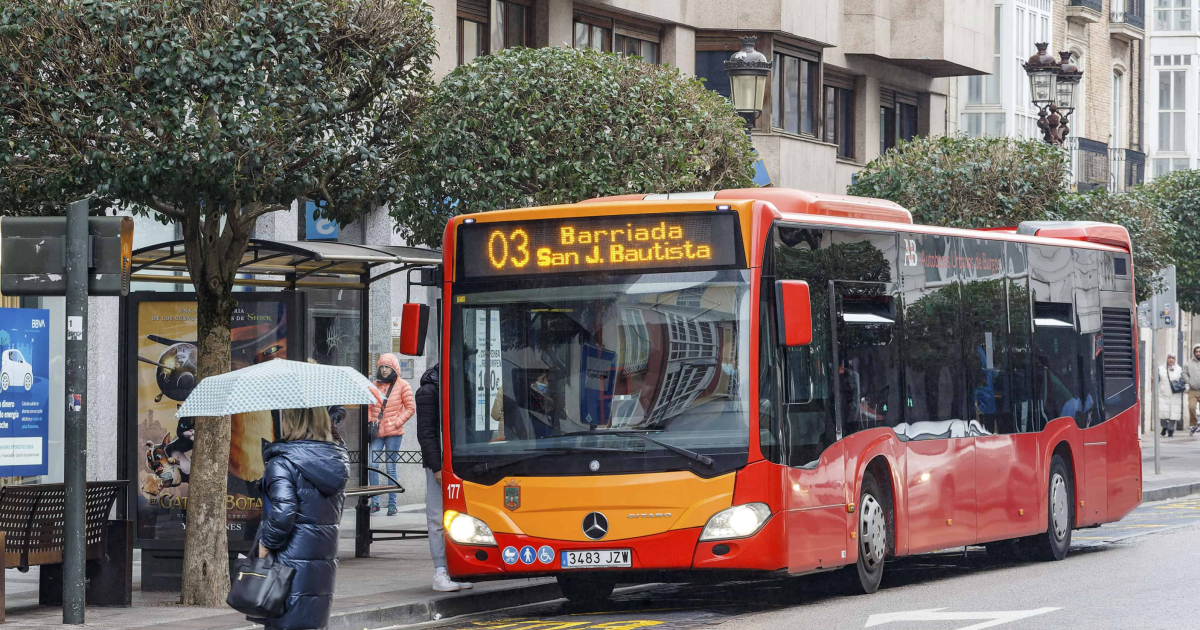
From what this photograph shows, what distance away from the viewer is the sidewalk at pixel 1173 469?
85.6 feet

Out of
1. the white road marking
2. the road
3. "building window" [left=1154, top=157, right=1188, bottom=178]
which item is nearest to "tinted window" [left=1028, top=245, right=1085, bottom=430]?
the road

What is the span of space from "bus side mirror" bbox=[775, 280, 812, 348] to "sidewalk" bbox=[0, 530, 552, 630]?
10.1 feet

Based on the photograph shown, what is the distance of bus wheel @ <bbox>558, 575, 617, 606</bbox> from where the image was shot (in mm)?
13367

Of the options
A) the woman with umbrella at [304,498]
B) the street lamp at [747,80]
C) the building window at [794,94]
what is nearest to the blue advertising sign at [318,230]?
the street lamp at [747,80]

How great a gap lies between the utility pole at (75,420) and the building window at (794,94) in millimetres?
22102

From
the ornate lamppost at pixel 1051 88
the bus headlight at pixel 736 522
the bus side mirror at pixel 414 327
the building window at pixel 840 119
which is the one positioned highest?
the building window at pixel 840 119

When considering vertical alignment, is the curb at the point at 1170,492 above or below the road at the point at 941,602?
below

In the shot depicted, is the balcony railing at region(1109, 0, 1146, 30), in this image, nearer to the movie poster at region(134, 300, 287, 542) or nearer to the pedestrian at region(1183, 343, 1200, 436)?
the pedestrian at region(1183, 343, 1200, 436)

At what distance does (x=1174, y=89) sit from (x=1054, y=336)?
40.5 metres

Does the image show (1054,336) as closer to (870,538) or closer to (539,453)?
(870,538)

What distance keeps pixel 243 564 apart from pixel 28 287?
138 inches

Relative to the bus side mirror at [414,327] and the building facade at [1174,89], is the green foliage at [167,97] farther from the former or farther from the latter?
the building facade at [1174,89]

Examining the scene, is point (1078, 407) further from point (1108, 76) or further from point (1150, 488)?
point (1108, 76)

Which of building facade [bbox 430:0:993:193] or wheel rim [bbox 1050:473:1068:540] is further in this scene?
building facade [bbox 430:0:993:193]
